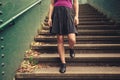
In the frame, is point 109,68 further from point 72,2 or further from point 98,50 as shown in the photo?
point 72,2

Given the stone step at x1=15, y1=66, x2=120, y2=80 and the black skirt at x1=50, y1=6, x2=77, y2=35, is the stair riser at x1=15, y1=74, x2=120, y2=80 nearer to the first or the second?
the stone step at x1=15, y1=66, x2=120, y2=80

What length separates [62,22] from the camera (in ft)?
14.0

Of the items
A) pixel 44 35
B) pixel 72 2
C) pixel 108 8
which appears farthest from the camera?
pixel 108 8

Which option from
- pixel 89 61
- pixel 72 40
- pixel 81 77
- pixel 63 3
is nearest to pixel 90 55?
pixel 89 61

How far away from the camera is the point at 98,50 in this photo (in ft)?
16.6

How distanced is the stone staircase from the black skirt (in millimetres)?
635

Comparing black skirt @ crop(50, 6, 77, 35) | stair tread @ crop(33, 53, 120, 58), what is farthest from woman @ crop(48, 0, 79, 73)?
stair tread @ crop(33, 53, 120, 58)

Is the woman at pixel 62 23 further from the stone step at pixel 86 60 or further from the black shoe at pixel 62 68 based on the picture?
the stone step at pixel 86 60

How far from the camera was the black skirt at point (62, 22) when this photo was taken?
425cm

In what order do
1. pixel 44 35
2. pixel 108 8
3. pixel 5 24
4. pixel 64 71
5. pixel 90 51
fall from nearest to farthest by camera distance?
pixel 5 24 → pixel 64 71 → pixel 90 51 → pixel 44 35 → pixel 108 8

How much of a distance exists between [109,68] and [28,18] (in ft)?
6.66

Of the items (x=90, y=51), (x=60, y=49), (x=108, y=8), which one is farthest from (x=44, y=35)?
(x=108, y=8)

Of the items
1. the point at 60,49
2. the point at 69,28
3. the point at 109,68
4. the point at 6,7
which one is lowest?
the point at 109,68

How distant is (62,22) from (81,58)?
827mm
